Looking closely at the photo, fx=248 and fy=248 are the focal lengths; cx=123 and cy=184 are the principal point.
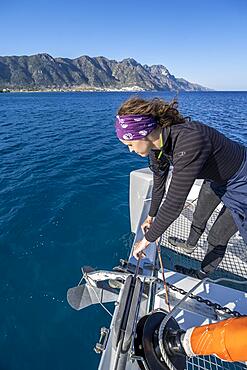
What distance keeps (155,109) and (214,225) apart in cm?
151

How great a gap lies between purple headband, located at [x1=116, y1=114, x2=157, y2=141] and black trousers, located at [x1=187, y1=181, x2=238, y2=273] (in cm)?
116

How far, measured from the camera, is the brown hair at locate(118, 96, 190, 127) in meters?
1.70

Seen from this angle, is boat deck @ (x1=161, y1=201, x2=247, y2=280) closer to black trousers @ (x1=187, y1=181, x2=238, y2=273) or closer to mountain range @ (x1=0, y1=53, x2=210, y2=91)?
black trousers @ (x1=187, y1=181, x2=238, y2=273)

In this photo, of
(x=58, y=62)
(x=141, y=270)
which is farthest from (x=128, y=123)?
(x=58, y=62)

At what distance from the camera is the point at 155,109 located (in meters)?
1.74

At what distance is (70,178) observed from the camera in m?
7.46

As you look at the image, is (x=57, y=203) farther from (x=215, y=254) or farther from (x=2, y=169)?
(x=215, y=254)

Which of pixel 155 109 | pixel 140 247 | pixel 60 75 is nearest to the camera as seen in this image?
pixel 155 109

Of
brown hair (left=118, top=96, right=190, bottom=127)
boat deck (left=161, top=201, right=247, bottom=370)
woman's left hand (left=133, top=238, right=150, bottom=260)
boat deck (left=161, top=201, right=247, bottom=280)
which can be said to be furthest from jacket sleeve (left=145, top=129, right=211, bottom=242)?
boat deck (left=161, top=201, right=247, bottom=280)

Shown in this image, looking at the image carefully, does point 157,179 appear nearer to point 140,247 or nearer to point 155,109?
point 140,247

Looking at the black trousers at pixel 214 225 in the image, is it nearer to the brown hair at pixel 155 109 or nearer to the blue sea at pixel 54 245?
the brown hair at pixel 155 109

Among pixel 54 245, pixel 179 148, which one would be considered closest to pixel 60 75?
pixel 54 245

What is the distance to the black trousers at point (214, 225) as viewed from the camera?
2.54 m

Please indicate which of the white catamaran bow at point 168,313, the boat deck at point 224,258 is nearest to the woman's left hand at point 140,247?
the white catamaran bow at point 168,313
